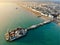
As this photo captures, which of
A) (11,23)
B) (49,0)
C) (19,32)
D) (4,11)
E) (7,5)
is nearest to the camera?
(19,32)

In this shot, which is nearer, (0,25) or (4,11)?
(0,25)

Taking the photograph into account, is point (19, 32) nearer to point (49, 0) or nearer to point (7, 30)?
point (7, 30)

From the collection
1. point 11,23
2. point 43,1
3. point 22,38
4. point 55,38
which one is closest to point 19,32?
point 22,38

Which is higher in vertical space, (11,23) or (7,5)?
(7,5)

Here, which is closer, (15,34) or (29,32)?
(15,34)

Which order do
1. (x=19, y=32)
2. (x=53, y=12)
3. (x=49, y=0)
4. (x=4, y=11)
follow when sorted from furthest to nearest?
(x=53, y=12) < (x=49, y=0) < (x=4, y=11) < (x=19, y=32)

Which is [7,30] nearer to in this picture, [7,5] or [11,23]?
[11,23]
